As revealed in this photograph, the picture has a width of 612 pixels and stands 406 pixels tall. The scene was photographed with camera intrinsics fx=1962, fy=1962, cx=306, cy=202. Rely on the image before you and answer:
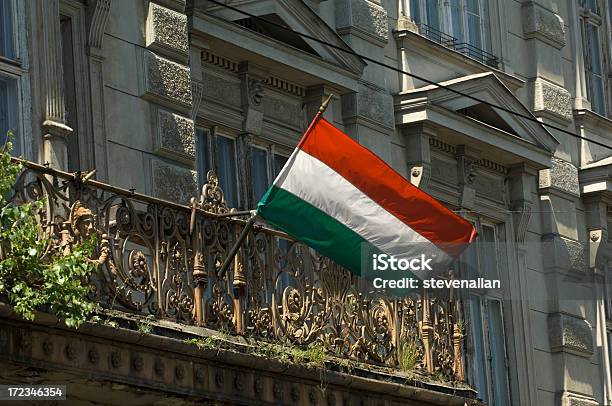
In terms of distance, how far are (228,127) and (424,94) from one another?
110 inches

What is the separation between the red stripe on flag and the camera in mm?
14664

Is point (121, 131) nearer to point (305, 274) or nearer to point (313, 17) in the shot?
point (305, 274)

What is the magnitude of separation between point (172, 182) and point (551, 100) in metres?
7.78

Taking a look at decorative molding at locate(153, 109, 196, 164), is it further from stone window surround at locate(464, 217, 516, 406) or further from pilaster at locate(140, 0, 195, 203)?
stone window surround at locate(464, 217, 516, 406)

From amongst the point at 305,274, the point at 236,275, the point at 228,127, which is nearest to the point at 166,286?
the point at 236,275

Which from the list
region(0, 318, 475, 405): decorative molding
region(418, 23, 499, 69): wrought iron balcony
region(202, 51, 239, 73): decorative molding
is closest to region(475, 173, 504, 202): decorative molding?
region(418, 23, 499, 69): wrought iron balcony

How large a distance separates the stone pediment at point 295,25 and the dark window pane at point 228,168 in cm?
108

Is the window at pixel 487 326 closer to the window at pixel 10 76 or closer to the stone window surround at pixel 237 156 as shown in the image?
the stone window surround at pixel 237 156

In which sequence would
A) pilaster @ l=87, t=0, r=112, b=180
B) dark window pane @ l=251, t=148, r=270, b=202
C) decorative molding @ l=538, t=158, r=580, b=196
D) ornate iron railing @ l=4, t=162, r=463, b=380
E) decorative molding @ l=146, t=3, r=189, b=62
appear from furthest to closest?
decorative molding @ l=538, t=158, r=580, b=196 → dark window pane @ l=251, t=148, r=270, b=202 → decorative molding @ l=146, t=3, r=189, b=62 → pilaster @ l=87, t=0, r=112, b=180 → ornate iron railing @ l=4, t=162, r=463, b=380

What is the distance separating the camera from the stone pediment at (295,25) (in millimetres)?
17609

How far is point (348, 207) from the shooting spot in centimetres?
1473

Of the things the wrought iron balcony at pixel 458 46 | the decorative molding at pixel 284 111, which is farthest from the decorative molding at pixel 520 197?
the decorative molding at pixel 284 111

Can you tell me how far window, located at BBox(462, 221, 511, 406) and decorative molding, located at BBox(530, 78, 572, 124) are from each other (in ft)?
5.48

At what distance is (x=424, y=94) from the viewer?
19844 mm
